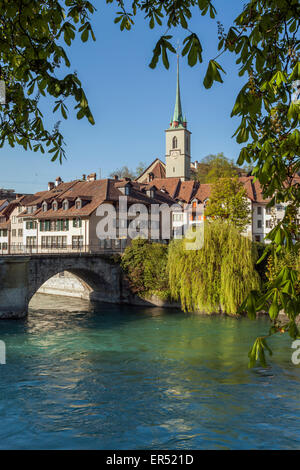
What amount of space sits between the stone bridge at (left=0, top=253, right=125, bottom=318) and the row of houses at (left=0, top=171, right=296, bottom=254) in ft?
6.18

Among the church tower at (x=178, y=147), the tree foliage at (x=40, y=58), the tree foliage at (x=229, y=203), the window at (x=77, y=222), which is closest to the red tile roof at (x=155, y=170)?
the church tower at (x=178, y=147)

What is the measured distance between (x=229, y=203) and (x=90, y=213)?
38.8 feet

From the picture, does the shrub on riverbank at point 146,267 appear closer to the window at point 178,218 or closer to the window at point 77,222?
the window at point 77,222

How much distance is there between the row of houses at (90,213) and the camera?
39.6m

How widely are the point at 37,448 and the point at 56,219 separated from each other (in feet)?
112

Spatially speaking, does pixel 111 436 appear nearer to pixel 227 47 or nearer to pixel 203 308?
pixel 227 47

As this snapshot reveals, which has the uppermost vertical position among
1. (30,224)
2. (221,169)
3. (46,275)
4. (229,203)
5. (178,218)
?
(221,169)

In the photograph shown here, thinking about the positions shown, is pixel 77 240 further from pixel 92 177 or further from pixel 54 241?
pixel 92 177

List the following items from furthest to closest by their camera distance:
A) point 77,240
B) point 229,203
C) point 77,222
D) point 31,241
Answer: point 31,241, point 77,222, point 77,240, point 229,203

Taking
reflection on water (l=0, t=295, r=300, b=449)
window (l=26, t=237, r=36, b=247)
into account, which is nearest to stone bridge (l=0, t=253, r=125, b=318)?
reflection on water (l=0, t=295, r=300, b=449)

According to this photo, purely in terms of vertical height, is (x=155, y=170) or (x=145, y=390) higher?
(x=155, y=170)

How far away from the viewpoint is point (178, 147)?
80.2 meters

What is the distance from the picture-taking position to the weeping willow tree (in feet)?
83.6

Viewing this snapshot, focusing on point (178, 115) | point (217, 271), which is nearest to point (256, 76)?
point (217, 271)
